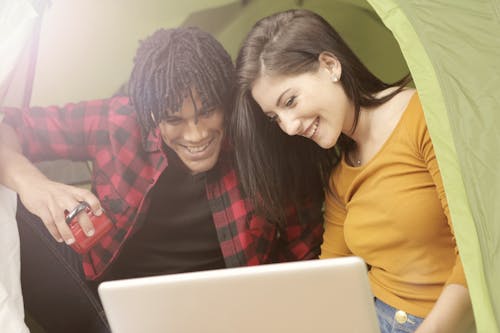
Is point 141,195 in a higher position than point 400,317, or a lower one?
higher

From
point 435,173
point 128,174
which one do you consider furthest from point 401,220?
point 128,174

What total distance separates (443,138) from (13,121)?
27.1 inches

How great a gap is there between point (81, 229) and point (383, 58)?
0.57 metres

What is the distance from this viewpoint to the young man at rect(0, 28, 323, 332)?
1.04m

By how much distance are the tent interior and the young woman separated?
5 centimetres

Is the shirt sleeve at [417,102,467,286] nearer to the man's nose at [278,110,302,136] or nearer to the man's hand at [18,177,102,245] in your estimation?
the man's nose at [278,110,302,136]

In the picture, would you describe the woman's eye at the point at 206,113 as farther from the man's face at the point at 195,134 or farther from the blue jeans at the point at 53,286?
the blue jeans at the point at 53,286

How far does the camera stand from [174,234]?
3.61 feet

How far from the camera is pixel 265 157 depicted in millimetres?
1034

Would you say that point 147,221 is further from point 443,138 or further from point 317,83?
point 443,138

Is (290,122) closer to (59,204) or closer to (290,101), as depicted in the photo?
(290,101)

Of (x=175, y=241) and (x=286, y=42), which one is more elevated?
(x=286, y=42)

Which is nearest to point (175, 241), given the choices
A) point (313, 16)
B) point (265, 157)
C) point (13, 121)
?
point (265, 157)

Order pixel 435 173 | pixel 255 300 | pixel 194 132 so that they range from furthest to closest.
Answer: pixel 194 132 → pixel 435 173 → pixel 255 300
